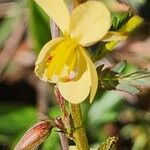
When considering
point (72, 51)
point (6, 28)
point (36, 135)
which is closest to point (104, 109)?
point (6, 28)

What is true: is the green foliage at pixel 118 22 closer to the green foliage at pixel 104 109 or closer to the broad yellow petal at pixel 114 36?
the broad yellow petal at pixel 114 36

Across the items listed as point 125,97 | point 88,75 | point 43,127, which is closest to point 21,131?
point 125,97

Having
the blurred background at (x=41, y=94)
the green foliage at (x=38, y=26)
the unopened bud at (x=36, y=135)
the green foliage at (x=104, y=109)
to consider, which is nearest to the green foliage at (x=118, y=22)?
the unopened bud at (x=36, y=135)

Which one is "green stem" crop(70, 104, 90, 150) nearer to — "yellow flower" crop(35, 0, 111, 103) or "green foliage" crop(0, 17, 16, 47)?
"yellow flower" crop(35, 0, 111, 103)

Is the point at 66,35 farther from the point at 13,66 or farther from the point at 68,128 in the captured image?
the point at 13,66

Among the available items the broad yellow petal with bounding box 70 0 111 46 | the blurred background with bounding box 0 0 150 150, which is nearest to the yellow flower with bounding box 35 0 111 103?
the broad yellow petal with bounding box 70 0 111 46
